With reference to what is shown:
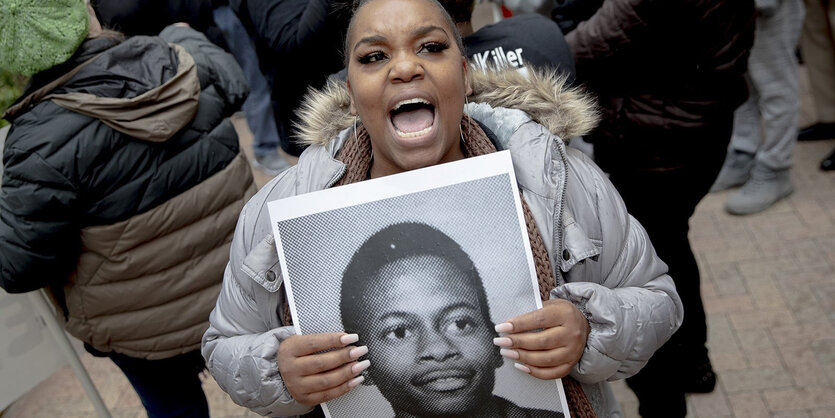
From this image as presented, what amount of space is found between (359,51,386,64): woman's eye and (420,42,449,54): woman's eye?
0.08 m

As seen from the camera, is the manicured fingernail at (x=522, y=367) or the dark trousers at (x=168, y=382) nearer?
the manicured fingernail at (x=522, y=367)

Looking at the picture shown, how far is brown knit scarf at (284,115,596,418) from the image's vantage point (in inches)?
52.7

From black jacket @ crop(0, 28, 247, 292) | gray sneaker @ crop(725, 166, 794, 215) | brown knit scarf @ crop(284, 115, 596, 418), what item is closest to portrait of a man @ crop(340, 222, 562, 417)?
brown knit scarf @ crop(284, 115, 596, 418)

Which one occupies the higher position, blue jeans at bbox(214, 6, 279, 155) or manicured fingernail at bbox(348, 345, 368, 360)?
manicured fingernail at bbox(348, 345, 368, 360)

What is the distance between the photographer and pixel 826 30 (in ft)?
14.9

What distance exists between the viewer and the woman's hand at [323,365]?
50.3 inches

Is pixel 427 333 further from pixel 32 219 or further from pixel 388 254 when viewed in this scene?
pixel 32 219

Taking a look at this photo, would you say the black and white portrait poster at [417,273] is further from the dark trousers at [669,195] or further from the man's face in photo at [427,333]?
the dark trousers at [669,195]

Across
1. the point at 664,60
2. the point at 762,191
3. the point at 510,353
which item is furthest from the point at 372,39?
the point at 762,191

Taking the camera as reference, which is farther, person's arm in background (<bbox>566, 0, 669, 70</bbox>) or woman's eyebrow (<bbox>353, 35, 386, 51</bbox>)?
person's arm in background (<bbox>566, 0, 669, 70</bbox>)

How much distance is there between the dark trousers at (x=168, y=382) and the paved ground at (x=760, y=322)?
771mm

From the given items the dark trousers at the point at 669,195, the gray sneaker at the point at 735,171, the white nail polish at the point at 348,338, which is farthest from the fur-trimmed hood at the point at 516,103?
the gray sneaker at the point at 735,171

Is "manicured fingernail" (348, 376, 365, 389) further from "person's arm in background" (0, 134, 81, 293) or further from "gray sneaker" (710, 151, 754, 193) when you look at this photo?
"gray sneaker" (710, 151, 754, 193)

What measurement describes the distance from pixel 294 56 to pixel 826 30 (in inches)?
142
